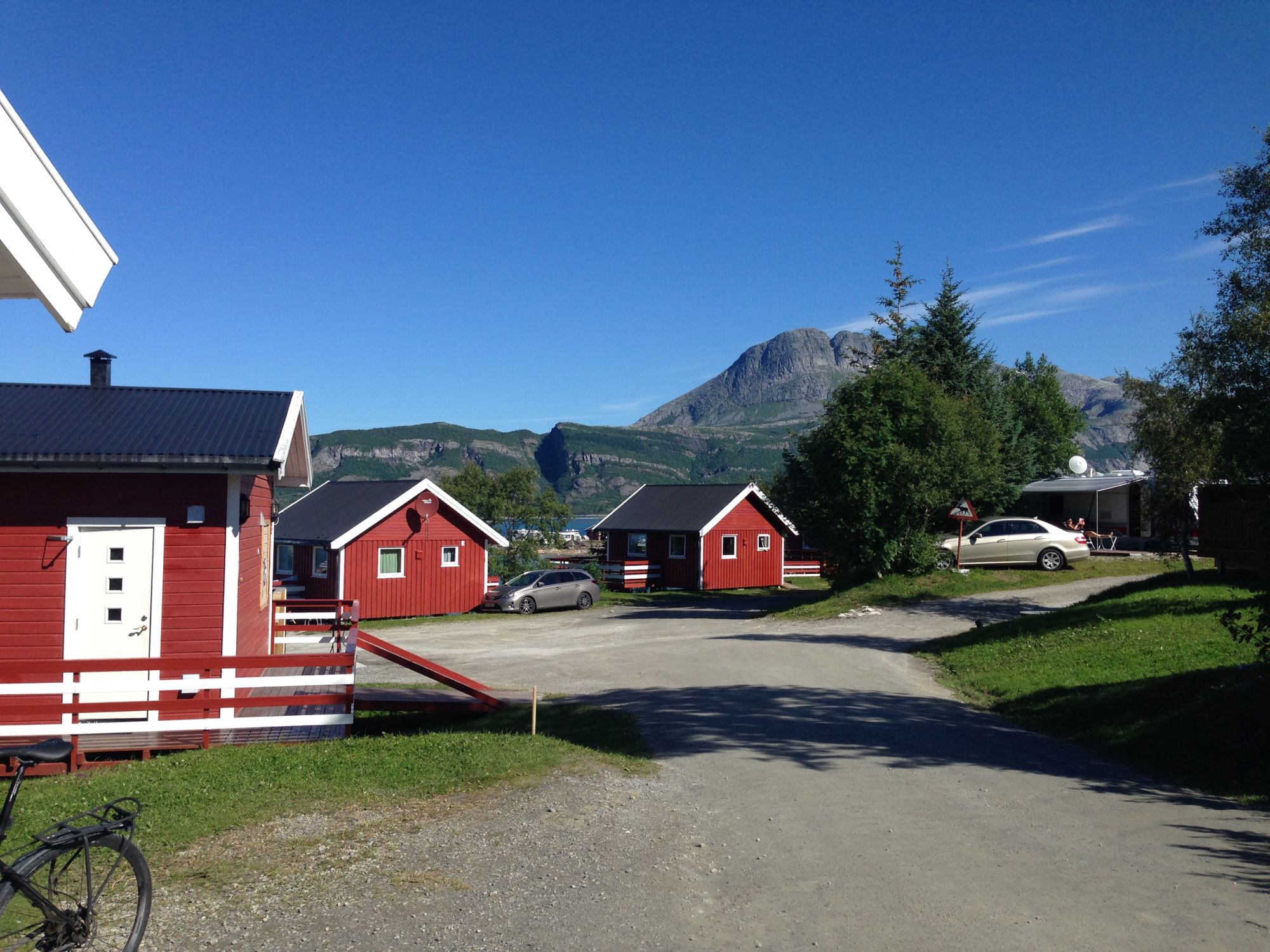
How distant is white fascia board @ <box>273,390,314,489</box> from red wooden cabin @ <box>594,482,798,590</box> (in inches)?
1011

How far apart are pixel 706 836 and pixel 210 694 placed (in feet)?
26.5

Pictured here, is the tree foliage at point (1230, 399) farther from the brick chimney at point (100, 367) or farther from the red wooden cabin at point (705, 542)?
the red wooden cabin at point (705, 542)

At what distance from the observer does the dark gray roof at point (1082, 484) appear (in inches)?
1779

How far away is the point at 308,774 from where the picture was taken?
946 centimetres

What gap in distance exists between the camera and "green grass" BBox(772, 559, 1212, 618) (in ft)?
91.5

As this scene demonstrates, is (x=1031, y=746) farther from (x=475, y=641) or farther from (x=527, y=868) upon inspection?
(x=475, y=641)

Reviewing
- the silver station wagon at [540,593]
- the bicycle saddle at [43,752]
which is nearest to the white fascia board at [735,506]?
the silver station wagon at [540,593]

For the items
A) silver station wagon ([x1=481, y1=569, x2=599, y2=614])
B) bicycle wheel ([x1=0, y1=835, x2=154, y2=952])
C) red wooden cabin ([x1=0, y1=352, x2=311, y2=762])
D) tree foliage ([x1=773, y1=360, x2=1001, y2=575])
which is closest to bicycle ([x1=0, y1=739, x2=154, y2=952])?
bicycle wheel ([x1=0, y1=835, x2=154, y2=952])

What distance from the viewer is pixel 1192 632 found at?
583 inches

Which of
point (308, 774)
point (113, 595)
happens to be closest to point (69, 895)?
point (308, 774)

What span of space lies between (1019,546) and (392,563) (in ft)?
70.7

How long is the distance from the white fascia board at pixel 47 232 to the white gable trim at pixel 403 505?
29.0 m

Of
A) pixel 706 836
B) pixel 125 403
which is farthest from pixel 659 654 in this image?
pixel 706 836

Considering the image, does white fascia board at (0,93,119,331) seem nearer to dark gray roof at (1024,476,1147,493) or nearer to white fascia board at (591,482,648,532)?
white fascia board at (591,482,648,532)
